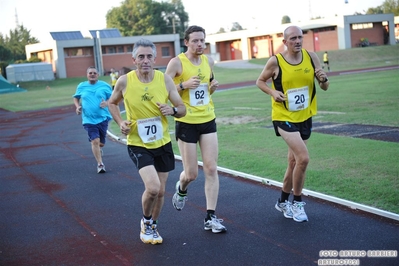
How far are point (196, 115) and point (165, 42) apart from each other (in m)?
79.6

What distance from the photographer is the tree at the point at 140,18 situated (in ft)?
398

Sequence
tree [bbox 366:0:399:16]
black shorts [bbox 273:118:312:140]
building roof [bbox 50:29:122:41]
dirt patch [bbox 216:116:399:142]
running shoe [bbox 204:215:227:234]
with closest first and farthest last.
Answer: running shoe [bbox 204:215:227:234], black shorts [bbox 273:118:312:140], dirt patch [bbox 216:116:399:142], building roof [bbox 50:29:122:41], tree [bbox 366:0:399:16]

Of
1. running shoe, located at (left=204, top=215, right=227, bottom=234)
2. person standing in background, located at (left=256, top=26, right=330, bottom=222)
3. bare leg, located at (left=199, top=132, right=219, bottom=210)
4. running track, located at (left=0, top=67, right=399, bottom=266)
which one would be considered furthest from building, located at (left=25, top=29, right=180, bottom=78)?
running shoe, located at (left=204, top=215, right=227, bottom=234)

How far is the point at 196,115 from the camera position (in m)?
6.98

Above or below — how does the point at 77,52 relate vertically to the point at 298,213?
above

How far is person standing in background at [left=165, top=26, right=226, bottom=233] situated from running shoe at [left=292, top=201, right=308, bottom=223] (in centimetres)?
97

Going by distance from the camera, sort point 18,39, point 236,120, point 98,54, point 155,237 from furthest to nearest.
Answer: point 18,39 < point 98,54 < point 236,120 < point 155,237

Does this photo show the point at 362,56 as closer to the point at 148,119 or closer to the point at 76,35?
the point at 76,35

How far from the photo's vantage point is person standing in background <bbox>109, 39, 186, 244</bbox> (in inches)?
249

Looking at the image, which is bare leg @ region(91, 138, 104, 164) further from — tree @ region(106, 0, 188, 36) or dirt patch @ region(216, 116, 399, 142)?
tree @ region(106, 0, 188, 36)

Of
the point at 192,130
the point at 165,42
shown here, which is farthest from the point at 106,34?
the point at 192,130

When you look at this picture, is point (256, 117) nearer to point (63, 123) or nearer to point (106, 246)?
point (63, 123)

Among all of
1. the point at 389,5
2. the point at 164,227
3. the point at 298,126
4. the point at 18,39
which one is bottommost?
the point at 164,227

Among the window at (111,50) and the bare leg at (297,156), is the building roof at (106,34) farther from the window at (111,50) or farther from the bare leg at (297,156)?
the bare leg at (297,156)
